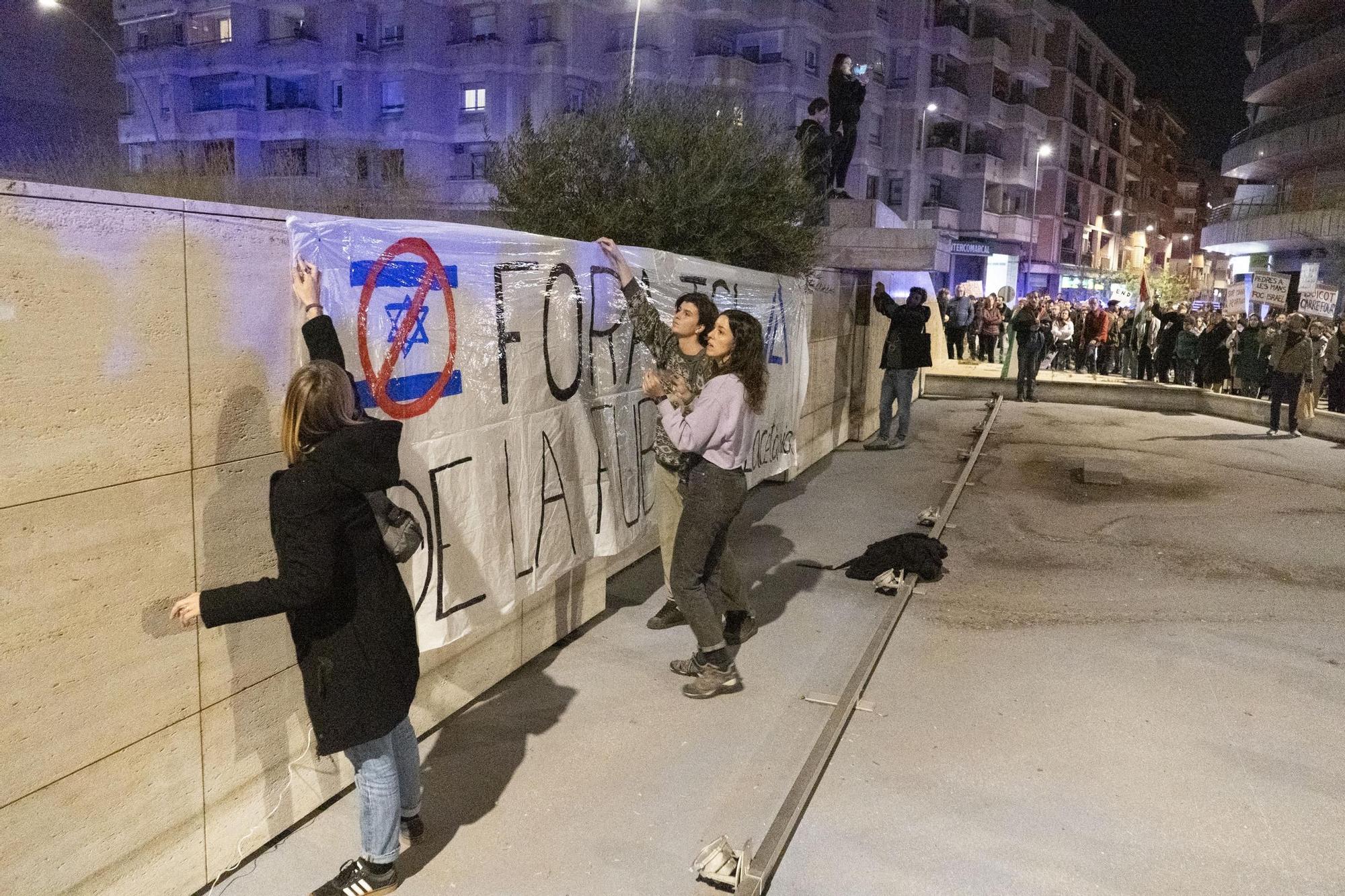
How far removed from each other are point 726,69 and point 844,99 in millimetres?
30991

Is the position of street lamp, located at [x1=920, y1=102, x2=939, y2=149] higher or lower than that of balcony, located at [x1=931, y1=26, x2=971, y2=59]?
lower

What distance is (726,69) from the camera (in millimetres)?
43312

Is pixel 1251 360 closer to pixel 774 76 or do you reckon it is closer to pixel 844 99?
pixel 844 99

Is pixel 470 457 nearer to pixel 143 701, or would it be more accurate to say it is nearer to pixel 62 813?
pixel 143 701

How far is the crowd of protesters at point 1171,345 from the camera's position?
14.8 m

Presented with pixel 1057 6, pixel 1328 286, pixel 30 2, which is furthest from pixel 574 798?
pixel 1057 6

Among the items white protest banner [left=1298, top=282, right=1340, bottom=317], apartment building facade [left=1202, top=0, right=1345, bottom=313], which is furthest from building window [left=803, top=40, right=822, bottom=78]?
white protest banner [left=1298, top=282, right=1340, bottom=317]

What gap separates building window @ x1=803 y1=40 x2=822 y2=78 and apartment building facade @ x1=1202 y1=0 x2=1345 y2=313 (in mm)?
19820

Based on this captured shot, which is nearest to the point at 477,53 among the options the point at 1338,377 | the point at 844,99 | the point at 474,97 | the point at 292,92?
the point at 474,97

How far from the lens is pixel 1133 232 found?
82625mm

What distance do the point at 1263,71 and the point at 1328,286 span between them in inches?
1296

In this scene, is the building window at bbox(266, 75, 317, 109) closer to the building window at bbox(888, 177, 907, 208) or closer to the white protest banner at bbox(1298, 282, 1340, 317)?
the building window at bbox(888, 177, 907, 208)

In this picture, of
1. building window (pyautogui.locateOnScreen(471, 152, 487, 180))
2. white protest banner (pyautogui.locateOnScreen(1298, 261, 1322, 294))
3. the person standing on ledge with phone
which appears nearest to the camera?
the person standing on ledge with phone

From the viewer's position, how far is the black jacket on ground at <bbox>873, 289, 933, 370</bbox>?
41.2 feet
